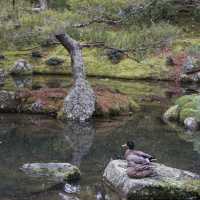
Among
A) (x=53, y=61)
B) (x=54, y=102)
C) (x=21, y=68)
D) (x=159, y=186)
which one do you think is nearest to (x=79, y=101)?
(x=54, y=102)

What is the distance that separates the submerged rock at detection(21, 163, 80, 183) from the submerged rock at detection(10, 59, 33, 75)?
98.8ft

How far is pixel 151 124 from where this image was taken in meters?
32.0

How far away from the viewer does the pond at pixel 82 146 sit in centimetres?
1973

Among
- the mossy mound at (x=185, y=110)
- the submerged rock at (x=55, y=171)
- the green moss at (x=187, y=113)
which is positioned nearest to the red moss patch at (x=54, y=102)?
the mossy mound at (x=185, y=110)

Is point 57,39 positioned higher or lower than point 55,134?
higher

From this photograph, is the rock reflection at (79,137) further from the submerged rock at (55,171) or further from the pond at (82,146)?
the submerged rock at (55,171)

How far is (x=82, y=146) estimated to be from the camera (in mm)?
26453

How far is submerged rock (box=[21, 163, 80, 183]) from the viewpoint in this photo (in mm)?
20594

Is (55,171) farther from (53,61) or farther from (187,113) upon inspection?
(53,61)

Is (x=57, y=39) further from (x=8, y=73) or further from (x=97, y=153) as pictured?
(x=8, y=73)

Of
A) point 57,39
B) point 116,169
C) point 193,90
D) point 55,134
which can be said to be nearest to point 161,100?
point 193,90

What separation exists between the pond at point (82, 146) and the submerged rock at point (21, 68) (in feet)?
57.6

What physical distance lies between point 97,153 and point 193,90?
21.7 metres

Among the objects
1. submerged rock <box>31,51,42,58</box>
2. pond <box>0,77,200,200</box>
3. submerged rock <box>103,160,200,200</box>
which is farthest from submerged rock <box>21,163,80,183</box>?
submerged rock <box>31,51,42,58</box>
